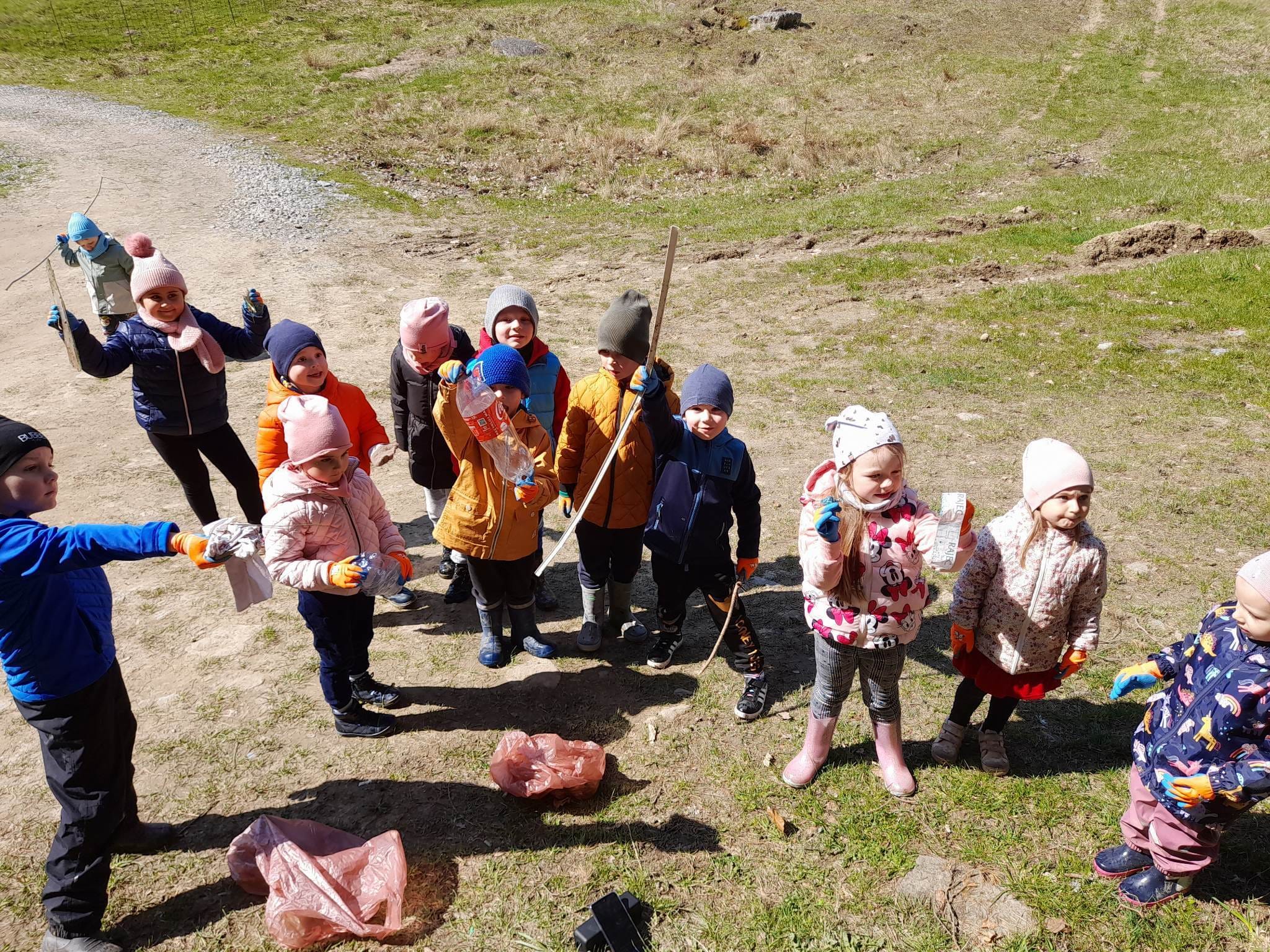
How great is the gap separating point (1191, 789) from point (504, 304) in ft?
13.0

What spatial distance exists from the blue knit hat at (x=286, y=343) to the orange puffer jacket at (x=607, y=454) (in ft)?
4.82

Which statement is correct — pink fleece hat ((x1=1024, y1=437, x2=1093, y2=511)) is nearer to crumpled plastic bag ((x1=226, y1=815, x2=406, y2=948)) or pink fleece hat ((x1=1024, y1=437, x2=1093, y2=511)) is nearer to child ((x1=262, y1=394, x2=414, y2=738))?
child ((x1=262, y1=394, x2=414, y2=738))

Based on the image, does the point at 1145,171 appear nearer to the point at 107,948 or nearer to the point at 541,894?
the point at 541,894

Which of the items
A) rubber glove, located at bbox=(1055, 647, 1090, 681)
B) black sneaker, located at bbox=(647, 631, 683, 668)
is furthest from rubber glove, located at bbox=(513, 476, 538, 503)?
rubber glove, located at bbox=(1055, 647, 1090, 681)

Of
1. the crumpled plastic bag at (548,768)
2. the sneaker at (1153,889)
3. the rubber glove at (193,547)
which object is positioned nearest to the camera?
the rubber glove at (193,547)

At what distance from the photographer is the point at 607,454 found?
4578 mm

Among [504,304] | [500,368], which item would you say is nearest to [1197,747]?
[500,368]

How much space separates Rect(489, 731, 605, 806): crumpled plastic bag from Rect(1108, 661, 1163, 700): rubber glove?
2.29 metres

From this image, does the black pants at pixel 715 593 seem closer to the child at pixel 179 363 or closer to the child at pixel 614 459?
the child at pixel 614 459

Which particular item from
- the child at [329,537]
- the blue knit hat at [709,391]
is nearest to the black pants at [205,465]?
the child at [329,537]

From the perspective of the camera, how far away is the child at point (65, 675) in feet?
9.39

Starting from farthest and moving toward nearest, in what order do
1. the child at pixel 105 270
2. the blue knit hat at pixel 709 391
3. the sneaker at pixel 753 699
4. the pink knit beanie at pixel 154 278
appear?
the child at pixel 105 270
the pink knit beanie at pixel 154 278
the sneaker at pixel 753 699
the blue knit hat at pixel 709 391

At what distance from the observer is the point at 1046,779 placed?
13.0 ft

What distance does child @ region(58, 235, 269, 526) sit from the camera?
16.2 ft
